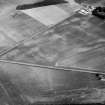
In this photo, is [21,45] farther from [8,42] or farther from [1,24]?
[1,24]

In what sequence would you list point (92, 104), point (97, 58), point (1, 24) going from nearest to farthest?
1. point (92, 104)
2. point (97, 58)
3. point (1, 24)

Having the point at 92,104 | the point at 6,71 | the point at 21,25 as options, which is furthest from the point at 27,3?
the point at 92,104

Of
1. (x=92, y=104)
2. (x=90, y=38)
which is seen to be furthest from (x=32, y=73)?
(x=90, y=38)

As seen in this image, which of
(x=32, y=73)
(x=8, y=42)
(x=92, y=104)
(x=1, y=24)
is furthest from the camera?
(x=1, y=24)

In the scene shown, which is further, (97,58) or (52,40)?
(52,40)

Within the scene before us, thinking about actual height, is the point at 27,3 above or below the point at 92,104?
above

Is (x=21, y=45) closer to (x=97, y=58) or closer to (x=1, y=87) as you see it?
(x=1, y=87)

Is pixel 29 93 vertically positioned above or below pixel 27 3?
below

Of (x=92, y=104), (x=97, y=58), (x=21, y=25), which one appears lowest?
(x=92, y=104)

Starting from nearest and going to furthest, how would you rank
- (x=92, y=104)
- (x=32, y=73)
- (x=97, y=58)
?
(x=92, y=104) < (x=32, y=73) < (x=97, y=58)
